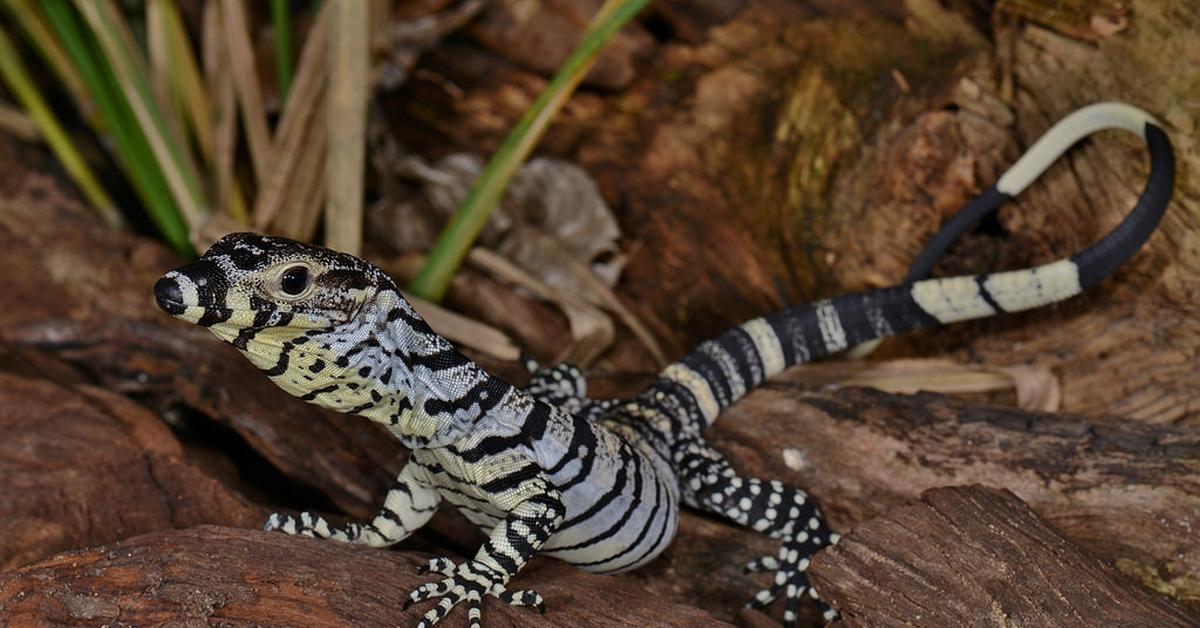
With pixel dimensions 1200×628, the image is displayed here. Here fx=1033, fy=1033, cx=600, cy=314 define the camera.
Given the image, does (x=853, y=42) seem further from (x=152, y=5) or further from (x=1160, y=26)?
(x=152, y=5)

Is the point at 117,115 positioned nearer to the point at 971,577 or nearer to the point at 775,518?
the point at 775,518

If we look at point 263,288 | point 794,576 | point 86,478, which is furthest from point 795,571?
point 86,478

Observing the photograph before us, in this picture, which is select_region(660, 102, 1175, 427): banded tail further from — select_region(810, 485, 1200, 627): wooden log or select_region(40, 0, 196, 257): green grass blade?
select_region(40, 0, 196, 257): green grass blade

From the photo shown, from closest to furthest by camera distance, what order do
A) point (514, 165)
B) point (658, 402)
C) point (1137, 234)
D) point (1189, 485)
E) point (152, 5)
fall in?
point (1189, 485)
point (1137, 234)
point (658, 402)
point (514, 165)
point (152, 5)

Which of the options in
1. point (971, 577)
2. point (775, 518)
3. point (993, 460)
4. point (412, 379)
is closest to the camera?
point (971, 577)

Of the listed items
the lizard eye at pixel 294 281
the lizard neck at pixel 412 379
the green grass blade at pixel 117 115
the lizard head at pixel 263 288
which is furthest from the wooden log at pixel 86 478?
the green grass blade at pixel 117 115

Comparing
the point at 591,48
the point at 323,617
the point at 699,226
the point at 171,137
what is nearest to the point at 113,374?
the point at 171,137

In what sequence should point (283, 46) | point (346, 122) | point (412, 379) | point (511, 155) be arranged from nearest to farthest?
point (412, 379)
point (511, 155)
point (346, 122)
point (283, 46)
